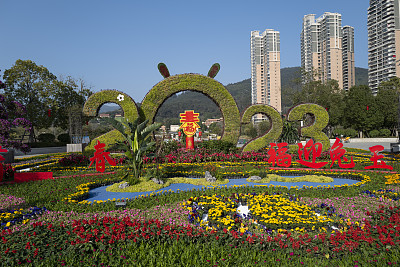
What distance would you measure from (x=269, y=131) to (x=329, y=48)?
227 ft

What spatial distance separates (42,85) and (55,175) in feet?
60.7

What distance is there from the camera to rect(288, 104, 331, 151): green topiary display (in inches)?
553

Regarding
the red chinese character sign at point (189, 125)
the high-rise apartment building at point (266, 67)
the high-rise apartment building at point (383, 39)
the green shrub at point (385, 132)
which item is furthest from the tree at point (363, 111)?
the high-rise apartment building at point (266, 67)

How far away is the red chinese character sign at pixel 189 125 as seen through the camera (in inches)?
551

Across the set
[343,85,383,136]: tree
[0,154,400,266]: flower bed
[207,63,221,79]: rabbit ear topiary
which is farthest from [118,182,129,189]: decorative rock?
[343,85,383,136]: tree

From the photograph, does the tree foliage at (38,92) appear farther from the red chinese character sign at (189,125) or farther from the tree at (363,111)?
the tree at (363,111)

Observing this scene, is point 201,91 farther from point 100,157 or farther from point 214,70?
point 100,157

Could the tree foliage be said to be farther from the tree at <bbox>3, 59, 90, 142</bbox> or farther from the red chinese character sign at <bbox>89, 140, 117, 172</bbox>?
the red chinese character sign at <bbox>89, 140, 117, 172</bbox>

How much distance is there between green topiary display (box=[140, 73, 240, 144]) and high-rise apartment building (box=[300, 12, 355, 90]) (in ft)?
211

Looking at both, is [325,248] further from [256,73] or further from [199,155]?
[256,73]

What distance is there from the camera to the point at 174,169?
10375 millimetres

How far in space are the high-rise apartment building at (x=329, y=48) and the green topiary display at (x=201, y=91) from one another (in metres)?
64.3

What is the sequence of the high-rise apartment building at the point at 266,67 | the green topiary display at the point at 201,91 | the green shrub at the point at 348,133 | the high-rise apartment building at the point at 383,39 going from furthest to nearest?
the high-rise apartment building at the point at 266,67 < the high-rise apartment building at the point at 383,39 < the green shrub at the point at 348,133 < the green topiary display at the point at 201,91

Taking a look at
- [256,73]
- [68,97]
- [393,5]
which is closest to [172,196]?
[68,97]
